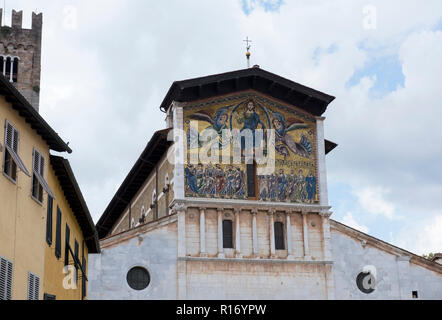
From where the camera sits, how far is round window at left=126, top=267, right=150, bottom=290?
40438 mm

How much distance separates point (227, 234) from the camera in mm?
41969

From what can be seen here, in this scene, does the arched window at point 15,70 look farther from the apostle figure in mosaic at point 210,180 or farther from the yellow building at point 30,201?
the yellow building at point 30,201

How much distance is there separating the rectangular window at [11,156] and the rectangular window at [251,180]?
73.5 ft

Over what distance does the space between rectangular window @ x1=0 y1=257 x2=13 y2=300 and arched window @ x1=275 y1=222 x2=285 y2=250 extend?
23757 millimetres

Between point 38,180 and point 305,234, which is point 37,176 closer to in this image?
point 38,180

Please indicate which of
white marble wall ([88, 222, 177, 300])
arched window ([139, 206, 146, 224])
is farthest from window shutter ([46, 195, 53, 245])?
arched window ([139, 206, 146, 224])

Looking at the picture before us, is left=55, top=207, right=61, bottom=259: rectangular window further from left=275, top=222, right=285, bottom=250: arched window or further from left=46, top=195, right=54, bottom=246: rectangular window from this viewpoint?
left=275, top=222, right=285, bottom=250: arched window

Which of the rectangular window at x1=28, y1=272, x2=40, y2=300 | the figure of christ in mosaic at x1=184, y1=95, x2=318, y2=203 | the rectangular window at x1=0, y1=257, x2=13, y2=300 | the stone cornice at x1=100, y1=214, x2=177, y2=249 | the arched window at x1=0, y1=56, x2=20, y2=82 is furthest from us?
the arched window at x1=0, y1=56, x2=20, y2=82

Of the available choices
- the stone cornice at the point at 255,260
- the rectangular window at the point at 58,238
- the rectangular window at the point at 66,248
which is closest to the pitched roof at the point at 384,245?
the stone cornice at the point at 255,260

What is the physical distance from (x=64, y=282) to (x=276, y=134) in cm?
1846


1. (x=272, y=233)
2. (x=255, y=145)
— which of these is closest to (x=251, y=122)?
(x=255, y=145)

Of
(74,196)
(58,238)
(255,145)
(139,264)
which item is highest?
(255,145)

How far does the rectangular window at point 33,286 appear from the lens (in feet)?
71.9

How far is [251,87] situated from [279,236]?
7.88m
